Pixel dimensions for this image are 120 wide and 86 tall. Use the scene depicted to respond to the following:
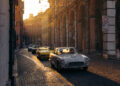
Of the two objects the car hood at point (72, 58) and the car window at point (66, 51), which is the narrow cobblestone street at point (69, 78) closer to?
the car hood at point (72, 58)

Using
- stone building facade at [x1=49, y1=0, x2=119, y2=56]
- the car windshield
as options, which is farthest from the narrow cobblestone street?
stone building facade at [x1=49, y1=0, x2=119, y2=56]

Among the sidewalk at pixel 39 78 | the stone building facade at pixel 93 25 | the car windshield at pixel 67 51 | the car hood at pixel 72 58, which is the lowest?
the sidewalk at pixel 39 78

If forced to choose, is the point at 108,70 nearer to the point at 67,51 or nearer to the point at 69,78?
the point at 67,51

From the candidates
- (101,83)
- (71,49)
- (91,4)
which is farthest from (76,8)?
(101,83)

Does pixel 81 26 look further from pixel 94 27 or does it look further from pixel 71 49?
pixel 71 49

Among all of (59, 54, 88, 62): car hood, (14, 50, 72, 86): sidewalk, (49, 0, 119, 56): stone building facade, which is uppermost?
(49, 0, 119, 56): stone building facade

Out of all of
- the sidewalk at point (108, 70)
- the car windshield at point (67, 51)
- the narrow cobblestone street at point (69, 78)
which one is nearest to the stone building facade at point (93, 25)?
the sidewalk at point (108, 70)

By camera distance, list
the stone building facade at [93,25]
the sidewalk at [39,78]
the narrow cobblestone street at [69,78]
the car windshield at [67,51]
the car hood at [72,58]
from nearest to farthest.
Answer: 1. the narrow cobblestone street at [69,78]
2. the sidewalk at [39,78]
3. the car hood at [72,58]
4. the car windshield at [67,51]
5. the stone building facade at [93,25]

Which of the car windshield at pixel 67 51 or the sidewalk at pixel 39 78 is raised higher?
the car windshield at pixel 67 51

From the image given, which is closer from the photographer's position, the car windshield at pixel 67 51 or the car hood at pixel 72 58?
the car hood at pixel 72 58

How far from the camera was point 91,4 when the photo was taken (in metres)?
24.8

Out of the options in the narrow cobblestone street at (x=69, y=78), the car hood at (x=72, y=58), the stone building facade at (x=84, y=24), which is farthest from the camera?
the stone building facade at (x=84, y=24)

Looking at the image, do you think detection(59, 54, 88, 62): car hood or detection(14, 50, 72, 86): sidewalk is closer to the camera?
detection(14, 50, 72, 86): sidewalk

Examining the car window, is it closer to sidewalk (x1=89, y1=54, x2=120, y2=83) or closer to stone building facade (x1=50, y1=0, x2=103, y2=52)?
sidewalk (x1=89, y1=54, x2=120, y2=83)
